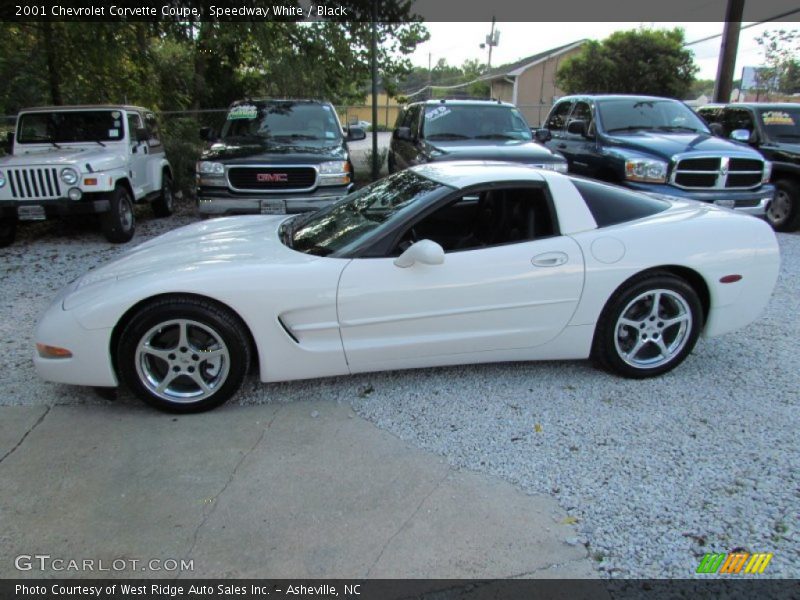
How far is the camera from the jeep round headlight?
22.7ft

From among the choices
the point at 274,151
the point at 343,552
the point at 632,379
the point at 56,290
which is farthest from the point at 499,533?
the point at 274,151

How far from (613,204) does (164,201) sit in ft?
25.7

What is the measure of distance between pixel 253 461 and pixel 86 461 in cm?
86

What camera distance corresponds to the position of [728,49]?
11922 mm

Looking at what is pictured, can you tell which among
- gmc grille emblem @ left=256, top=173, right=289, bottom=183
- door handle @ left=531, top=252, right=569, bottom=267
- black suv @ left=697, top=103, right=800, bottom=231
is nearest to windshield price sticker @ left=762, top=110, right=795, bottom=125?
black suv @ left=697, top=103, right=800, bottom=231

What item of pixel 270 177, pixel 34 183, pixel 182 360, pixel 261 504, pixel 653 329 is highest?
pixel 270 177

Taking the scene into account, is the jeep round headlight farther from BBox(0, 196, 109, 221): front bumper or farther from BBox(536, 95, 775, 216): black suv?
BBox(536, 95, 775, 216): black suv

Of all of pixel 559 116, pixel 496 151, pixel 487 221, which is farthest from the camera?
pixel 559 116

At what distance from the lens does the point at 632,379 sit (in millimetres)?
3711

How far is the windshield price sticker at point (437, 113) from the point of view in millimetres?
8672

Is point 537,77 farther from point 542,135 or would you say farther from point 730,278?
point 730,278

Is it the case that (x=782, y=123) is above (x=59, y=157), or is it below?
above

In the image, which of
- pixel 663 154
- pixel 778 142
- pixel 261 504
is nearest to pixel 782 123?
pixel 778 142

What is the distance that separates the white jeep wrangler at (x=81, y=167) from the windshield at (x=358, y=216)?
433 cm
